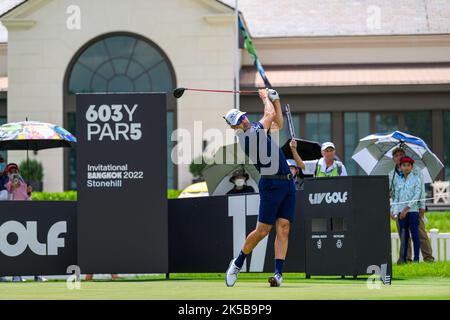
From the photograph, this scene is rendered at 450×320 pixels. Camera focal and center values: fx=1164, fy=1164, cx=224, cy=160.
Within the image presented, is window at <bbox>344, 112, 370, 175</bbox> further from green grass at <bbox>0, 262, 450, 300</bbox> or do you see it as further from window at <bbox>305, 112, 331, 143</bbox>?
green grass at <bbox>0, 262, 450, 300</bbox>

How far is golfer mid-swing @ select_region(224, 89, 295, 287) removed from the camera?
12.1 meters

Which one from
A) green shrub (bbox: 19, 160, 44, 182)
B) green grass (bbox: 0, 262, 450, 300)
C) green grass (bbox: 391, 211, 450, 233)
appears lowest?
green grass (bbox: 0, 262, 450, 300)

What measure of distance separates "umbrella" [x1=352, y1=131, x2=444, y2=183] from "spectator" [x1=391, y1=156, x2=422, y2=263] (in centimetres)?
181

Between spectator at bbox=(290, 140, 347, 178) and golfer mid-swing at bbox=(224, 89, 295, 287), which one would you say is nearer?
golfer mid-swing at bbox=(224, 89, 295, 287)

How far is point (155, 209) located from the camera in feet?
48.6

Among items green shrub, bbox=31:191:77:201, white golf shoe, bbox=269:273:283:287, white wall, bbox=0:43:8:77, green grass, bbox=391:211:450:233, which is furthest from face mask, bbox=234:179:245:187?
white wall, bbox=0:43:8:77

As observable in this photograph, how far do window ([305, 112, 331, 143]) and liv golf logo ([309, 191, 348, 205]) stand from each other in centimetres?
2407

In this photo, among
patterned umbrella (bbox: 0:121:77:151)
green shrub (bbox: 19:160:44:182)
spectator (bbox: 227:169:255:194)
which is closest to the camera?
spectator (bbox: 227:169:255:194)

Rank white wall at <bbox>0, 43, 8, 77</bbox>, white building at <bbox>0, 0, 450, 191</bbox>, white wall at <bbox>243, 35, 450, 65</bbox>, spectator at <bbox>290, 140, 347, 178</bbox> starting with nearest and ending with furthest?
spectator at <bbox>290, 140, 347, 178</bbox>
white building at <bbox>0, 0, 450, 191</bbox>
white wall at <bbox>243, 35, 450, 65</bbox>
white wall at <bbox>0, 43, 8, 77</bbox>

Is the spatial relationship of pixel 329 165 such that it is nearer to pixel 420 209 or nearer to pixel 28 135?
pixel 420 209

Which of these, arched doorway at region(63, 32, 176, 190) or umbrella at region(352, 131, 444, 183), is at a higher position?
arched doorway at region(63, 32, 176, 190)

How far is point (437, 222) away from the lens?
87.0ft

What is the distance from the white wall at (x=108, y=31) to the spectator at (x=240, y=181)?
1819 centimetres
